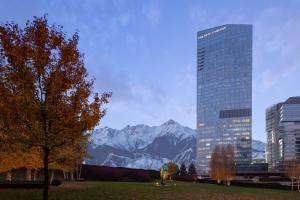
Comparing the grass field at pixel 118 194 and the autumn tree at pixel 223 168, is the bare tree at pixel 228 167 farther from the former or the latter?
the grass field at pixel 118 194

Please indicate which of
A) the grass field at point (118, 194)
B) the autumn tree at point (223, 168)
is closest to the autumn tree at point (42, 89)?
the grass field at point (118, 194)

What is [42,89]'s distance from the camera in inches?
920

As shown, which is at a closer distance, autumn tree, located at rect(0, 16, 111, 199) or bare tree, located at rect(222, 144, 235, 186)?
autumn tree, located at rect(0, 16, 111, 199)

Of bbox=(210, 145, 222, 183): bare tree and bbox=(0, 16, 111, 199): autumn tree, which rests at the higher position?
bbox=(0, 16, 111, 199): autumn tree

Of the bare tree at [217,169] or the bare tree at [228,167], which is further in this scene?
the bare tree at [217,169]

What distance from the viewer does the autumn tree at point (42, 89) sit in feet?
75.0

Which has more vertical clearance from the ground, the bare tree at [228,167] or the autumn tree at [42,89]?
the autumn tree at [42,89]

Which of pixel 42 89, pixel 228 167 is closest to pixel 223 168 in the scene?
pixel 228 167

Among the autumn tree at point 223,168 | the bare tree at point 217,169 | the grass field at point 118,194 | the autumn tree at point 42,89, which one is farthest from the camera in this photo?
the bare tree at point 217,169

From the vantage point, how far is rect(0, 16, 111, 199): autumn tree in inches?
901

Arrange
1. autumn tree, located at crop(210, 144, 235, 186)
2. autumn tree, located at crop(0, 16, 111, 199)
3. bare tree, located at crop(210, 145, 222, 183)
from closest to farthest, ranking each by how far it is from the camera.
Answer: autumn tree, located at crop(0, 16, 111, 199)
autumn tree, located at crop(210, 144, 235, 186)
bare tree, located at crop(210, 145, 222, 183)

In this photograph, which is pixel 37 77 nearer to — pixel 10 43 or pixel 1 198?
pixel 10 43

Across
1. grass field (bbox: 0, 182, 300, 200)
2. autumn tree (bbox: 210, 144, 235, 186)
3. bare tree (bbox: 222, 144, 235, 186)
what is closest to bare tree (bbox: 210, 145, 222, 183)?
autumn tree (bbox: 210, 144, 235, 186)

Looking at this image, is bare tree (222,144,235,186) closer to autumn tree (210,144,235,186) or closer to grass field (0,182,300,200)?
autumn tree (210,144,235,186)
